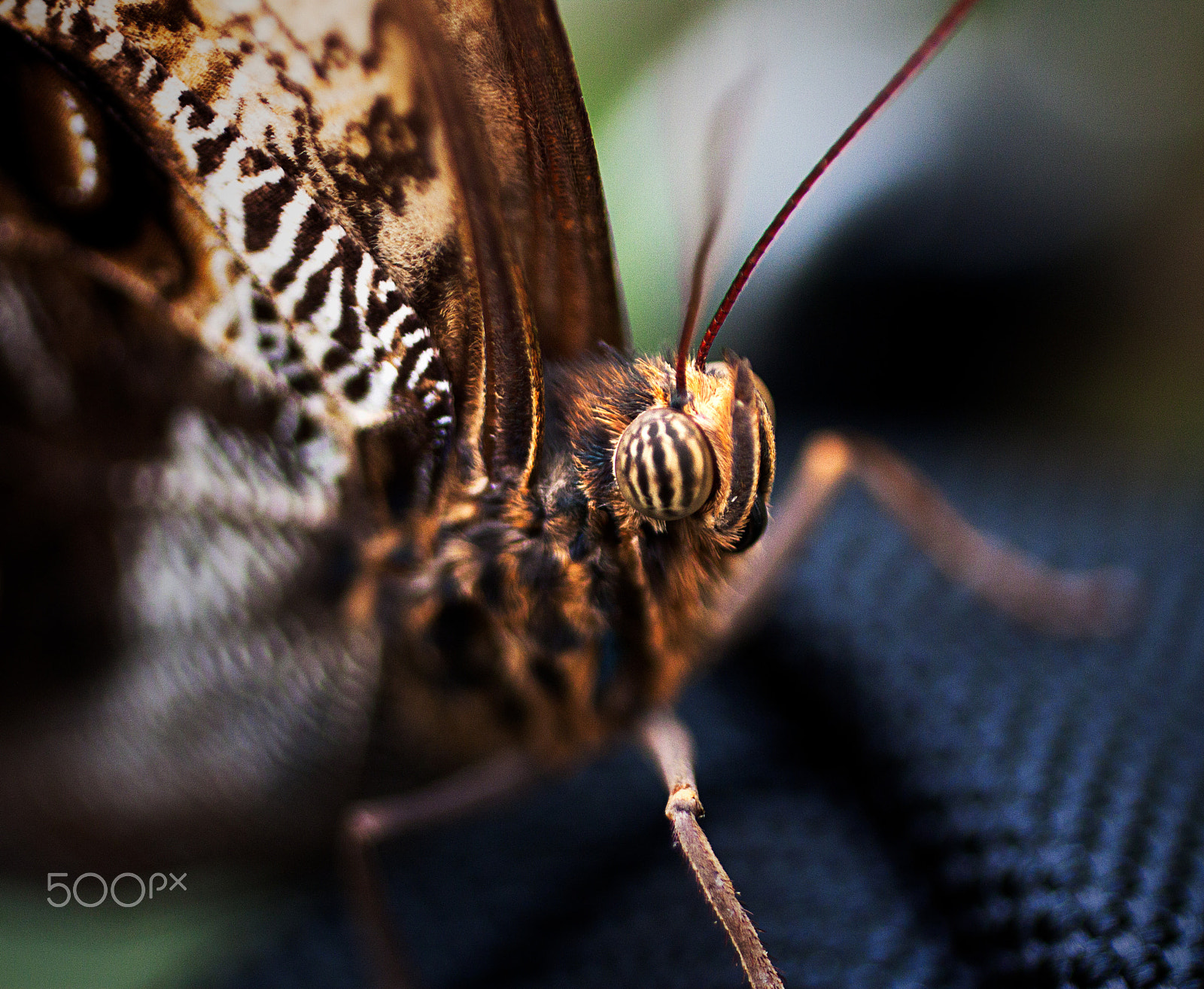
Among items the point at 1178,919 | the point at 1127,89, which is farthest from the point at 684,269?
the point at 1127,89

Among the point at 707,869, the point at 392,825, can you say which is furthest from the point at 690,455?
the point at 392,825

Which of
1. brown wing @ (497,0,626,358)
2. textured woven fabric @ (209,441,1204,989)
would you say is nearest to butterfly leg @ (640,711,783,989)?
textured woven fabric @ (209,441,1204,989)

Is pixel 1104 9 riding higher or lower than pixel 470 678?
higher

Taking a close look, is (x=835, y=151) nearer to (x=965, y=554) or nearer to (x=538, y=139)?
(x=538, y=139)

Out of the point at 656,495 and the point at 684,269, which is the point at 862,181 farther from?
the point at 656,495

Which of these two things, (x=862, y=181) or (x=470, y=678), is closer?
(x=470, y=678)

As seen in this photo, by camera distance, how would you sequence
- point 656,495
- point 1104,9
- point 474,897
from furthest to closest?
point 1104,9 < point 474,897 < point 656,495

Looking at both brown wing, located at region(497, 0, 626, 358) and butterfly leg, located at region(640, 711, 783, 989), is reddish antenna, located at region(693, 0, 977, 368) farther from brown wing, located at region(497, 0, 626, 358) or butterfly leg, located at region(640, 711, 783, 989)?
butterfly leg, located at region(640, 711, 783, 989)
